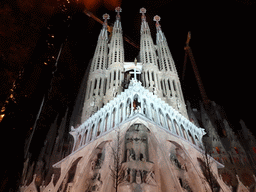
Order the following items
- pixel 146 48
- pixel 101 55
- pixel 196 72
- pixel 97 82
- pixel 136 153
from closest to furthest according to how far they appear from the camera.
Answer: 1. pixel 136 153
2. pixel 97 82
3. pixel 101 55
4. pixel 146 48
5. pixel 196 72

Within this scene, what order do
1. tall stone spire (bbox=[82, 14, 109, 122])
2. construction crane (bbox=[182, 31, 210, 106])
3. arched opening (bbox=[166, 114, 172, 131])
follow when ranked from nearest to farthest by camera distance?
1. arched opening (bbox=[166, 114, 172, 131])
2. tall stone spire (bbox=[82, 14, 109, 122])
3. construction crane (bbox=[182, 31, 210, 106])

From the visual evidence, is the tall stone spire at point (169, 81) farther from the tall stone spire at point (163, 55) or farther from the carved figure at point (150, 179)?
the carved figure at point (150, 179)

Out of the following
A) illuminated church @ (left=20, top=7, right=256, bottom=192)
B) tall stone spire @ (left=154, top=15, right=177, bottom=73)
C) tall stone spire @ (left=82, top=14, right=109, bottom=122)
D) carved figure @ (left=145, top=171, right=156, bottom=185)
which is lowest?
carved figure @ (left=145, top=171, right=156, bottom=185)

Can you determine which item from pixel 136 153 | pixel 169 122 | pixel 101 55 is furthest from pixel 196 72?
pixel 136 153

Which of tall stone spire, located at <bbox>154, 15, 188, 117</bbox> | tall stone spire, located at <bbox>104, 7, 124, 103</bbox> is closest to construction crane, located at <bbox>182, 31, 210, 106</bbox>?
tall stone spire, located at <bbox>154, 15, 188, 117</bbox>

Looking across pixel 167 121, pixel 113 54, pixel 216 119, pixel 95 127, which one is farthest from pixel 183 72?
pixel 95 127

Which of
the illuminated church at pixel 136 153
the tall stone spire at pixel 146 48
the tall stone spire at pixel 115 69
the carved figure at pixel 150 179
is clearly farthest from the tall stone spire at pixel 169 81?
the carved figure at pixel 150 179

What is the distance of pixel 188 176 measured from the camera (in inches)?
682

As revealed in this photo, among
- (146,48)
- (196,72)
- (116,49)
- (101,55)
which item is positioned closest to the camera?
(101,55)

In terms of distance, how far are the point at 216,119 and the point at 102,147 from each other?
32.5 meters

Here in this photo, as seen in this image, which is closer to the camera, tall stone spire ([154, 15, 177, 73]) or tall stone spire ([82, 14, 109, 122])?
tall stone spire ([82, 14, 109, 122])

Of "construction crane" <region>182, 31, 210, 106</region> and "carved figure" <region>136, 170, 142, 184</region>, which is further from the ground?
"construction crane" <region>182, 31, 210, 106</region>

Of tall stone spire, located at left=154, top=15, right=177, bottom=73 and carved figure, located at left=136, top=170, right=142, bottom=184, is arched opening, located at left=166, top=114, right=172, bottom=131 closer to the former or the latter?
carved figure, located at left=136, top=170, right=142, bottom=184

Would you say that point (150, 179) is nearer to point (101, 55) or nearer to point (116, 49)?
point (101, 55)
